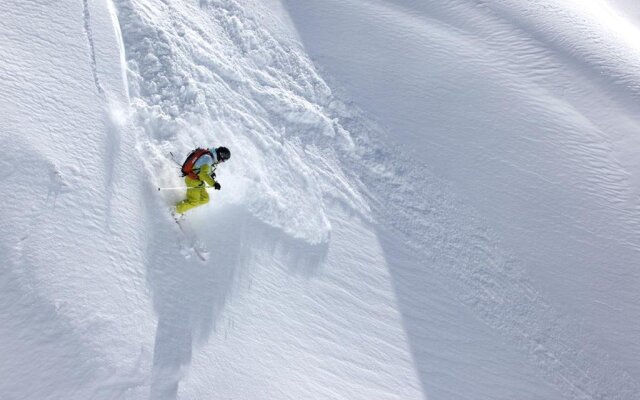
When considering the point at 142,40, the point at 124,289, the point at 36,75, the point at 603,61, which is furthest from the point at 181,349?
the point at 603,61

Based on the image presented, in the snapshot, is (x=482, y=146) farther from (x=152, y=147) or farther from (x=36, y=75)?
(x=36, y=75)

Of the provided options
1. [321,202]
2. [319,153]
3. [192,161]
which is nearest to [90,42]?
[192,161]

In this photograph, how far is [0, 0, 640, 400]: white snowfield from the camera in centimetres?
560

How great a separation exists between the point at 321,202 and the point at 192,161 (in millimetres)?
2748

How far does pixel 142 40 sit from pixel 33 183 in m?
3.54

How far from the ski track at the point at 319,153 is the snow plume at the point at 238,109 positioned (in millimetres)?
22

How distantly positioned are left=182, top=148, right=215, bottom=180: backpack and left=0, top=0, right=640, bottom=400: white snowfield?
621 mm

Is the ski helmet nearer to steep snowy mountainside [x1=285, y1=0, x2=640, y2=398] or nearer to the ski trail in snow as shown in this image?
the ski trail in snow

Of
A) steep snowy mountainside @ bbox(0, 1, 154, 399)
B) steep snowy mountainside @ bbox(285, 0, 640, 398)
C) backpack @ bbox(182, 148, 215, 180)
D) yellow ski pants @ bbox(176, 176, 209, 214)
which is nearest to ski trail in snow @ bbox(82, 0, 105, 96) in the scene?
steep snowy mountainside @ bbox(0, 1, 154, 399)

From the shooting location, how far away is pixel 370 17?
11586 millimetres

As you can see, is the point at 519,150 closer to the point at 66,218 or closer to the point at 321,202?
the point at 321,202

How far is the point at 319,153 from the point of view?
884 centimetres

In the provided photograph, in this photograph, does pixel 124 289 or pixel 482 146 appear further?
pixel 482 146

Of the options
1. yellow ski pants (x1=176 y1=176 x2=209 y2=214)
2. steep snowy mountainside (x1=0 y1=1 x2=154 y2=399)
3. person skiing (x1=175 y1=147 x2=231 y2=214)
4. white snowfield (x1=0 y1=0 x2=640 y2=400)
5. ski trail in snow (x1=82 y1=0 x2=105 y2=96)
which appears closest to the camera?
steep snowy mountainside (x1=0 y1=1 x2=154 y2=399)
